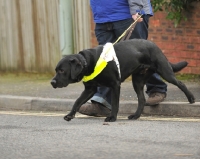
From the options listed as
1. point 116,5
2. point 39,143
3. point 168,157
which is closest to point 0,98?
point 116,5

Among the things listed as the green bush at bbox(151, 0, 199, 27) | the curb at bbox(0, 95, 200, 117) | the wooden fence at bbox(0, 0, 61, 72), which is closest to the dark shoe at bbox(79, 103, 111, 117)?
the curb at bbox(0, 95, 200, 117)

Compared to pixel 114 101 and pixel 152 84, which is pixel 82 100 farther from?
pixel 152 84

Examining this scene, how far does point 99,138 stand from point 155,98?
217 cm

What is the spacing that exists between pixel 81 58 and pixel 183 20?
3921 millimetres

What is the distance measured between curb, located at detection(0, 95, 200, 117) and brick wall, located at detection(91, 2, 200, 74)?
2520 mm

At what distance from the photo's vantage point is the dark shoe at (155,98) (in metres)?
9.55

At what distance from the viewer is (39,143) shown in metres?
7.41

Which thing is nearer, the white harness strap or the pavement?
the white harness strap

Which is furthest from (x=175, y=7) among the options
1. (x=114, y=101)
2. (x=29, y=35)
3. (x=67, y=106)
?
(x=114, y=101)

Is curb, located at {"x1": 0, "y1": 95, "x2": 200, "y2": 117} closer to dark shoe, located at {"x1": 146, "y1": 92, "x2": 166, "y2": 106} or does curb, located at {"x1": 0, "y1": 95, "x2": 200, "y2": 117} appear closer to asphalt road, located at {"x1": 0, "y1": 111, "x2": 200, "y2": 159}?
dark shoe, located at {"x1": 146, "y1": 92, "x2": 166, "y2": 106}

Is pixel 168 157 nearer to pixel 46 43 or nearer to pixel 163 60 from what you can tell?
pixel 163 60

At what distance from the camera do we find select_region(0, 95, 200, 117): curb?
9406mm

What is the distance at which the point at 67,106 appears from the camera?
34.1 feet

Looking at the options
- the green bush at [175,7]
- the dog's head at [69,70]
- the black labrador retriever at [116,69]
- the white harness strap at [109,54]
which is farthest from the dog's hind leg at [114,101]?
the green bush at [175,7]
